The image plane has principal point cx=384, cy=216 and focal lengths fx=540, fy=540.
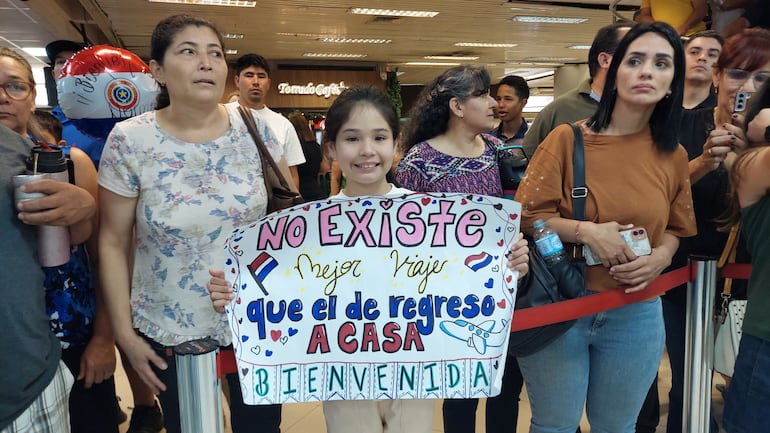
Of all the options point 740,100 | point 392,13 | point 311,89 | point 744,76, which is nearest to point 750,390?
point 740,100

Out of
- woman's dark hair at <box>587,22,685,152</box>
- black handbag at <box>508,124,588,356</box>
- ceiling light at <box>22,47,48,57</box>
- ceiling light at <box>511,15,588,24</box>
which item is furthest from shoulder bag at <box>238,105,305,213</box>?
ceiling light at <box>22,47,48,57</box>

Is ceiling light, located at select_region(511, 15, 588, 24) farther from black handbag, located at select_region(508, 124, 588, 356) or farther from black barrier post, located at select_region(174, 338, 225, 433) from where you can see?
black barrier post, located at select_region(174, 338, 225, 433)

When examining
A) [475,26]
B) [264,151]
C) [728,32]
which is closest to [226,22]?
[475,26]

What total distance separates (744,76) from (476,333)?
1.45 meters

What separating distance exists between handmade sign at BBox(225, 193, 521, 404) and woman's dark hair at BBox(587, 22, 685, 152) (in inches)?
20.4

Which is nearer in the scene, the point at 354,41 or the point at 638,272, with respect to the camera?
the point at 638,272

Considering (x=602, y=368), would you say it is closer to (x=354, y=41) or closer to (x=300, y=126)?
(x=300, y=126)

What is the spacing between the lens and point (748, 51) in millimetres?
1933

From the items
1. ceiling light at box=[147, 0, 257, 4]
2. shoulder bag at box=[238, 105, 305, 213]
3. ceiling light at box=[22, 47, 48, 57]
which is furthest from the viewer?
ceiling light at box=[22, 47, 48, 57]

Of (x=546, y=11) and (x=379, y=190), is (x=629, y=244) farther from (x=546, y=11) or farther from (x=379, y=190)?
(x=546, y=11)

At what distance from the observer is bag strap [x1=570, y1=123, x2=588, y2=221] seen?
1554 mm

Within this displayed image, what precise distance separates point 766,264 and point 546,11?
8314 mm

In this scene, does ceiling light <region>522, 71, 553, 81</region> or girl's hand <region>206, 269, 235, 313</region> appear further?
ceiling light <region>522, 71, 553, 81</region>

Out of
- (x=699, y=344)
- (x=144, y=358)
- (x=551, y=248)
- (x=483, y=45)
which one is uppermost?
(x=483, y=45)
